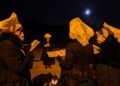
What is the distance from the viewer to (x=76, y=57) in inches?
187

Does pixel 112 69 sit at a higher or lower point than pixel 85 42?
lower

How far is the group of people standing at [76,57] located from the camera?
452 cm

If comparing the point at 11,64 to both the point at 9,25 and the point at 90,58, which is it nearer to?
the point at 9,25

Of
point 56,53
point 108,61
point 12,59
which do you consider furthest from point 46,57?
point 12,59

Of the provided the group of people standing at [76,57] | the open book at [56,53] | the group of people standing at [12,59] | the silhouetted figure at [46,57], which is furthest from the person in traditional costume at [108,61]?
the group of people standing at [12,59]

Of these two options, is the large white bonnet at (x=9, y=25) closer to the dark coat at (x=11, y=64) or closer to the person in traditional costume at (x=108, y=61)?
the dark coat at (x=11, y=64)

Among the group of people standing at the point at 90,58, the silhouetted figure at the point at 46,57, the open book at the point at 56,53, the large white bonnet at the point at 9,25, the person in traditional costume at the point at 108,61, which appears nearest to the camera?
the large white bonnet at the point at 9,25

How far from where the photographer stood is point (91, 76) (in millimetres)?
4902

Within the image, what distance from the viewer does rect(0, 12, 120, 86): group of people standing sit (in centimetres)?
452

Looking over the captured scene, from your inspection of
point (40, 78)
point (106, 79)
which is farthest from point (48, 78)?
point (106, 79)

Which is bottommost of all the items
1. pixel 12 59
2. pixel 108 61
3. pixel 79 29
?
pixel 108 61

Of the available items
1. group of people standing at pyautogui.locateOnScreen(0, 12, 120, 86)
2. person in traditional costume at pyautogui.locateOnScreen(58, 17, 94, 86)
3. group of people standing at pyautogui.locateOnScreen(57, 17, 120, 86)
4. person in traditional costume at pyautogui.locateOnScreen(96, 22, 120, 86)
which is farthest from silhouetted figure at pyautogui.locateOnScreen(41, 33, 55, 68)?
person in traditional costume at pyautogui.locateOnScreen(96, 22, 120, 86)

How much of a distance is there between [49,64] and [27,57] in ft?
4.01

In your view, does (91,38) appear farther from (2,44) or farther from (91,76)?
(2,44)
